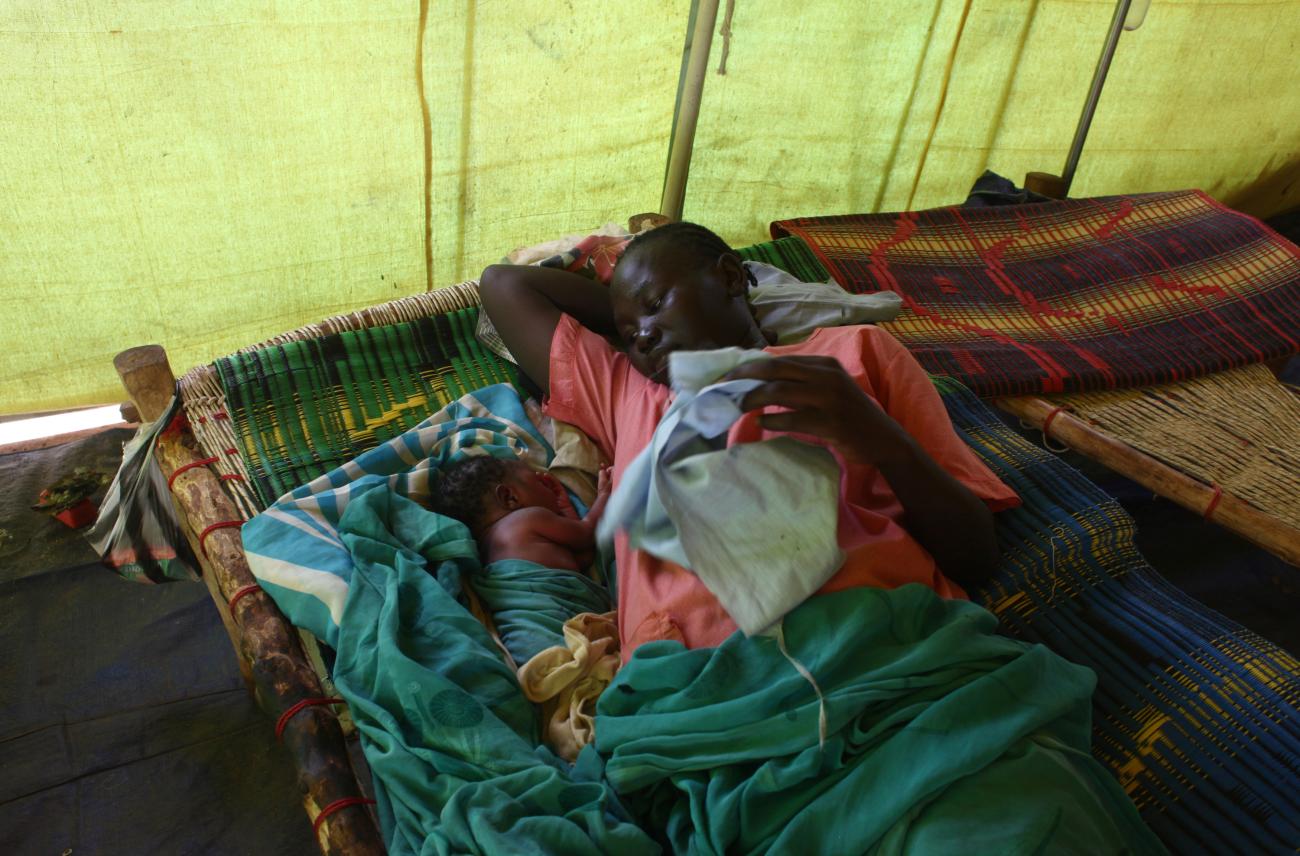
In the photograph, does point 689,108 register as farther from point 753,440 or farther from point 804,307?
point 753,440

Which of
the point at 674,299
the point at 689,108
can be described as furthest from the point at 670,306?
the point at 689,108

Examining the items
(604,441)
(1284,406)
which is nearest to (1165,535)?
(1284,406)

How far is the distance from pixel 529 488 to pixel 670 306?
48 cm

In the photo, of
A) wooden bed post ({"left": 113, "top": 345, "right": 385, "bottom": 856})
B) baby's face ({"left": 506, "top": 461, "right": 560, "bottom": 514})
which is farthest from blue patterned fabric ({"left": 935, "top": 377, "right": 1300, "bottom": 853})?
wooden bed post ({"left": 113, "top": 345, "right": 385, "bottom": 856})

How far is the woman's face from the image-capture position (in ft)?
4.75

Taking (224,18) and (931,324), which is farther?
(931,324)

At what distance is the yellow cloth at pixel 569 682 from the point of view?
4.34 feet

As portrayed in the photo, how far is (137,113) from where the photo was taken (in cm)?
211

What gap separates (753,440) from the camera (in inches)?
42.4

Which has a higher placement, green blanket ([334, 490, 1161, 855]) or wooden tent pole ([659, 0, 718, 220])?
wooden tent pole ([659, 0, 718, 220])

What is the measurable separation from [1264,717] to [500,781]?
1050 millimetres

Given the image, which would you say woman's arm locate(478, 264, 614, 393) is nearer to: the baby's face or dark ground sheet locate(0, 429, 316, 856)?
→ the baby's face

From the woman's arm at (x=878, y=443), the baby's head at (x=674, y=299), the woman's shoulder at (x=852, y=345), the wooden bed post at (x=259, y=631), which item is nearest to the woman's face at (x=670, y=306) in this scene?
the baby's head at (x=674, y=299)

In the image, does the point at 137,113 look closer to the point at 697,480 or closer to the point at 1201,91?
the point at 697,480
